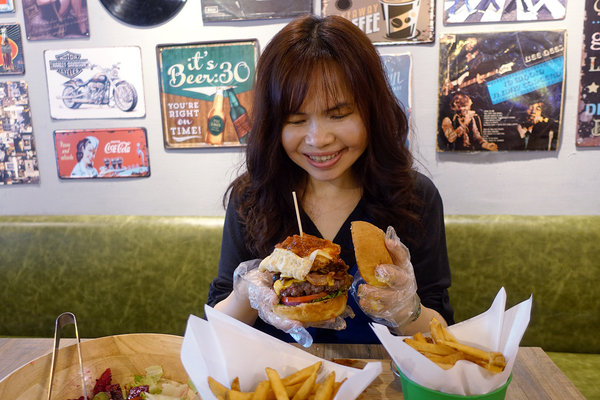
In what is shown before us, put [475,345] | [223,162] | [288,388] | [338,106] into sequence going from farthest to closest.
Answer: [223,162] < [338,106] < [475,345] < [288,388]

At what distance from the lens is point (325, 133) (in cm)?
153

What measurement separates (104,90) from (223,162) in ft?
3.26

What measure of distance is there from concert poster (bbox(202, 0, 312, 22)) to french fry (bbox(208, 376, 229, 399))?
96.0 inches

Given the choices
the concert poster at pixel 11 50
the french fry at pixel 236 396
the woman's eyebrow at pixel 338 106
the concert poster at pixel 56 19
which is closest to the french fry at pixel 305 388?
the french fry at pixel 236 396

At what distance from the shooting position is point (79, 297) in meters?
2.85

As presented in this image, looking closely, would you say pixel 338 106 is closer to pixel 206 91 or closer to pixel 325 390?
pixel 325 390

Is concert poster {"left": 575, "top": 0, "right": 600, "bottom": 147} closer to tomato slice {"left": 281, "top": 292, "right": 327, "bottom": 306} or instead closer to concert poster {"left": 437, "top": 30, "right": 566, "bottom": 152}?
concert poster {"left": 437, "top": 30, "right": 566, "bottom": 152}

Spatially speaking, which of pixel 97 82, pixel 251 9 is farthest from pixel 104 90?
pixel 251 9

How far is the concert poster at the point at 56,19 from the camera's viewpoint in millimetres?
2885

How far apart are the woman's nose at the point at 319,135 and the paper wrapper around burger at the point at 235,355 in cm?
71

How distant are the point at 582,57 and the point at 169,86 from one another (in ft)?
9.03

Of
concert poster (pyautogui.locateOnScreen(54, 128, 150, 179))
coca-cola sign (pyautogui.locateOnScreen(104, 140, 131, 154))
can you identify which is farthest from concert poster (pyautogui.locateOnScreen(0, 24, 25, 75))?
coca-cola sign (pyautogui.locateOnScreen(104, 140, 131, 154))

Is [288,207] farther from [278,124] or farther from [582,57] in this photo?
[582,57]

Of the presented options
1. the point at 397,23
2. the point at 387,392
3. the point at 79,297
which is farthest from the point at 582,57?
the point at 79,297
